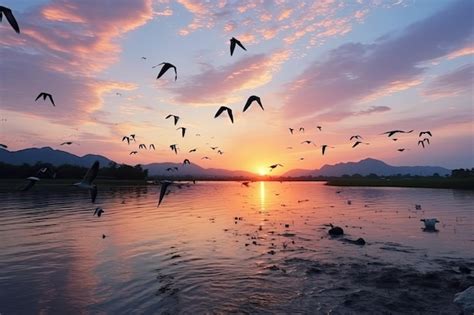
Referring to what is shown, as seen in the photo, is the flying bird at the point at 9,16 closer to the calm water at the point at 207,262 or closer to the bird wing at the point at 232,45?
the bird wing at the point at 232,45

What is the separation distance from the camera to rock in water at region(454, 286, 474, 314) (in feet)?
47.3

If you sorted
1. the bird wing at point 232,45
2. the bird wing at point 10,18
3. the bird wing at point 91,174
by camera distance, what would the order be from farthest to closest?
the bird wing at point 232,45
the bird wing at point 91,174
the bird wing at point 10,18

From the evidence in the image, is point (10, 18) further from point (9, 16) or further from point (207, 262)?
point (207, 262)

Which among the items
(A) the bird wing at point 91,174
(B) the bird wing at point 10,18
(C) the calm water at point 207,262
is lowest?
(C) the calm water at point 207,262

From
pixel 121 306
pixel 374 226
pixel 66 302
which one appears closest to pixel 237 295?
pixel 121 306

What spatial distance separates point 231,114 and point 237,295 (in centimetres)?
953

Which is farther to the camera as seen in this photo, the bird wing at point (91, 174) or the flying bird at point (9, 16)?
the bird wing at point (91, 174)

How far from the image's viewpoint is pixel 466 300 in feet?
49.2

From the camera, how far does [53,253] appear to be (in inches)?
1073

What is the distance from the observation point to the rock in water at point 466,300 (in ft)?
47.3

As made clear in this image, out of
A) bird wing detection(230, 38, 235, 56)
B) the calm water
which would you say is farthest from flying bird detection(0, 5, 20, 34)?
the calm water

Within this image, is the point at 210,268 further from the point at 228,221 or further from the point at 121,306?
the point at 228,221

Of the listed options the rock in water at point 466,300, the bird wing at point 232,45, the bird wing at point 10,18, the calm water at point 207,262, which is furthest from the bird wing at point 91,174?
the rock in water at point 466,300

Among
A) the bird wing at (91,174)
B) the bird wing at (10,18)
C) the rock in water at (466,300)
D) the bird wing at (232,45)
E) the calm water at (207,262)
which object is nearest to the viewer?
the bird wing at (10,18)
